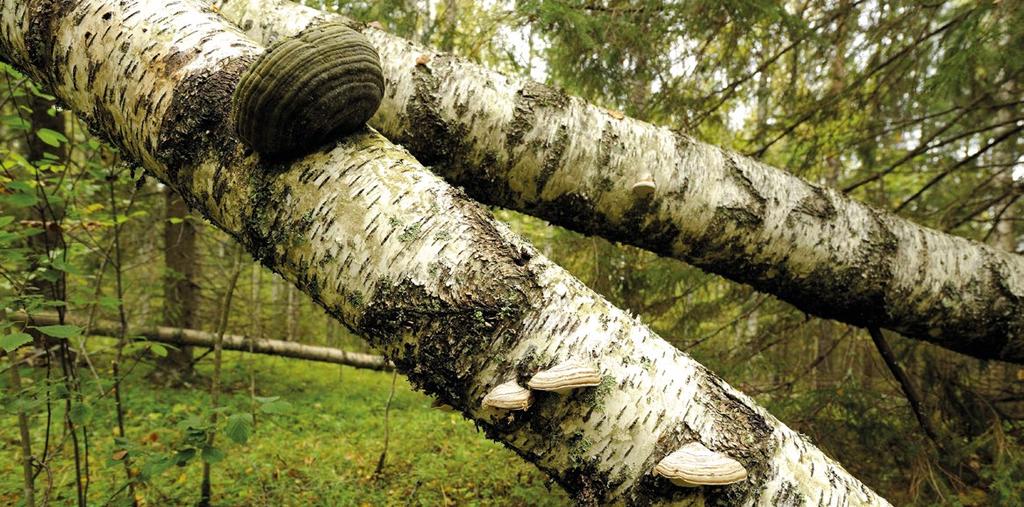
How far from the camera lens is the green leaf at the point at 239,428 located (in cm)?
257

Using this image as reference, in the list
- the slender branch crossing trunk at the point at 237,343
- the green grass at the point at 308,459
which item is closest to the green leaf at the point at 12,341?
the green grass at the point at 308,459

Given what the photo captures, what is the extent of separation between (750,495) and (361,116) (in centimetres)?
135

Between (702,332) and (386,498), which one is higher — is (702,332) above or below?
above

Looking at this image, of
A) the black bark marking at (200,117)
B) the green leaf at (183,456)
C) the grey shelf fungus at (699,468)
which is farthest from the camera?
the green leaf at (183,456)

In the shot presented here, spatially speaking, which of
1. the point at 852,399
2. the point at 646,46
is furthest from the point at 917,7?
the point at 852,399

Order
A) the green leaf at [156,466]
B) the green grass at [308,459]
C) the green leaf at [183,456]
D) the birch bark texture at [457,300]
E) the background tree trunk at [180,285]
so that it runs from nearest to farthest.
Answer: the birch bark texture at [457,300], the green leaf at [156,466], the green leaf at [183,456], the green grass at [308,459], the background tree trunk at [180,285]

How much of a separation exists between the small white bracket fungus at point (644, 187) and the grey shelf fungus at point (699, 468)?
1.33m

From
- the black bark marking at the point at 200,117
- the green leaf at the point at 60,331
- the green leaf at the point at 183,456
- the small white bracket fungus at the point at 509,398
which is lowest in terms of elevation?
the green leaf at the point at 183,456

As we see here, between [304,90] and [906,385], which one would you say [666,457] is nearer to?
[304,90]

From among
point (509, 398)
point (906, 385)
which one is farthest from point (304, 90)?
point (906, 385)

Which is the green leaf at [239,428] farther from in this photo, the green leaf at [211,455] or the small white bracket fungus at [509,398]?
the small white bracket fungus at [509,398]

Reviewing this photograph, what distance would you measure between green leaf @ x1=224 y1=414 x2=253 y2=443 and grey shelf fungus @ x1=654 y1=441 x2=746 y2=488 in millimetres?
2281

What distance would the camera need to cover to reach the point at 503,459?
5.73 metres

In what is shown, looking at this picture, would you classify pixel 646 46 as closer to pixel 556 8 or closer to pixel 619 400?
pixel 556 8
